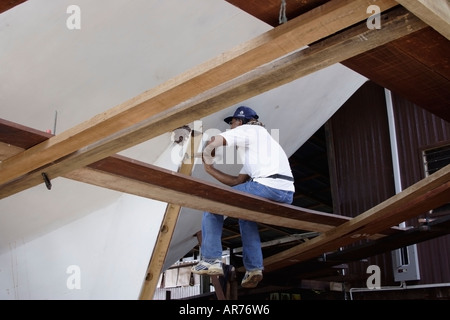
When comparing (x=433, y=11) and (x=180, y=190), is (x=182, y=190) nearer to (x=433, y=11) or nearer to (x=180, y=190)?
(x=180, y=190)

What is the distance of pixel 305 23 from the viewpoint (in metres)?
2.63

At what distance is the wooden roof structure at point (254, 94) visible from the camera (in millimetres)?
2682

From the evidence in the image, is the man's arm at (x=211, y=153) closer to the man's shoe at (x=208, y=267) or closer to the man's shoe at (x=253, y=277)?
the man's shoe at (x=208, y=267)

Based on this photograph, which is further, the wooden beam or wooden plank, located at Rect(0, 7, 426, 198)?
wooden plank, located at Rect(0, 7, 426, 198)

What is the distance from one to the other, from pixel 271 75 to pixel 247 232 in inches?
109

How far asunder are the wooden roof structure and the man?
0.88 ft

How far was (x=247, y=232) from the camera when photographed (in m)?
5.50

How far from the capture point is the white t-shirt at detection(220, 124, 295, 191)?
5.23 metres

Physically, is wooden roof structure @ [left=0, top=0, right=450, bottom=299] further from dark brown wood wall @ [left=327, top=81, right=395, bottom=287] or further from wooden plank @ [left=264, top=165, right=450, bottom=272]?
dark brown wood wall @ [left=327, top=81, right=395, bottom=287]

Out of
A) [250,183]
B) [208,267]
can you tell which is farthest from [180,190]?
[250,183]

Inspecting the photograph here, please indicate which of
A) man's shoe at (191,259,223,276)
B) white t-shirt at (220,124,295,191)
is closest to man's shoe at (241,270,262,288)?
man's shoe at (191,259,223,276)

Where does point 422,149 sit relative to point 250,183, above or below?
above
